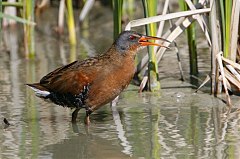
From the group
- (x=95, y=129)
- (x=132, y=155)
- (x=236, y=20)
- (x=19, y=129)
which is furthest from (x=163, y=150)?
(x=236, y=20)

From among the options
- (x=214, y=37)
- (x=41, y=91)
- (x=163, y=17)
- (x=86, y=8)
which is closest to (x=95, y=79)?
(x=41, y=91)

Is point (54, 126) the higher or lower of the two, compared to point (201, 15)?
lower

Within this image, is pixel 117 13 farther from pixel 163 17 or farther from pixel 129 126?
pixel 129 126

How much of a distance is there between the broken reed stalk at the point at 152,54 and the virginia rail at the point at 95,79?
2.64 ft

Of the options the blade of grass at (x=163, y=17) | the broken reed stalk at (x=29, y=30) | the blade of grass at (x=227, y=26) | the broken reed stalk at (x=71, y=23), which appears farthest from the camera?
the broken reed stalk at (x=71, y=23)

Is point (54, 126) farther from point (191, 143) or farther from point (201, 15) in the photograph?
point (201, 15)

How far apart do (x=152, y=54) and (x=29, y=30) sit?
104 inches

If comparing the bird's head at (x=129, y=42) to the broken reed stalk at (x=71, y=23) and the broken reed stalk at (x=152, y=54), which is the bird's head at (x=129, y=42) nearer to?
the broken reed stalk at (x=152, y=54)

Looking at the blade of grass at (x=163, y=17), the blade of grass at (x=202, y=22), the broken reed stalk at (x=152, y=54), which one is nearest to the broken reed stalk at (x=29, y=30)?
the broken reed stalk at (x=152, y=54)

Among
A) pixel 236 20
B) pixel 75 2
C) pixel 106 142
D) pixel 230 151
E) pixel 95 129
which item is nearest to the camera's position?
pixel 230 151

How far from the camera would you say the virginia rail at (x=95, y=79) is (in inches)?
266

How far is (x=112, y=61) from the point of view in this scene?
22.4 feet

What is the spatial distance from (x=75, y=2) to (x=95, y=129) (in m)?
7.25

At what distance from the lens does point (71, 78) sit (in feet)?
22.6
